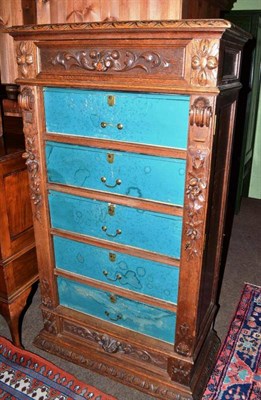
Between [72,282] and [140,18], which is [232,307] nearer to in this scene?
[72,282]

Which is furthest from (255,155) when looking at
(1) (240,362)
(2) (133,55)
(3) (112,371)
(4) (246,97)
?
(2) (133,55)

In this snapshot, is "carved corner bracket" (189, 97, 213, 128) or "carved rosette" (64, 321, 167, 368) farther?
"carved rosette" (64, 321, 167, 368)

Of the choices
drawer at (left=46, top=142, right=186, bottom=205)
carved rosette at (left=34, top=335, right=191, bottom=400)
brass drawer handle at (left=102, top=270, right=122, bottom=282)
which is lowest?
carved rosette at (left=34, top=335, right=191, bottom=400)

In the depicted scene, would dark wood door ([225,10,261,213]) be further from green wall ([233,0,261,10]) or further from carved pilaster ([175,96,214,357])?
carved pilaster ([175,96,214,357])

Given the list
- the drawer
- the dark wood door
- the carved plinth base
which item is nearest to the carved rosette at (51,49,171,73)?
the drawer

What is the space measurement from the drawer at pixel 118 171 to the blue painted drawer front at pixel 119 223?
9cm

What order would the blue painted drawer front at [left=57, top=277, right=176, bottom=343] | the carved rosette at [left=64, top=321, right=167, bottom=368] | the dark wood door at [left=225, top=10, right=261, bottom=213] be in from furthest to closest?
1. the dark wood door at [left=225, top=10, right=261, bottom=213]
2. the carved rosette at [left=64, top=321, right=167, bottom=368]
3. the blue painted drawer front at [left=57, top=277, right=176, bottom=343]

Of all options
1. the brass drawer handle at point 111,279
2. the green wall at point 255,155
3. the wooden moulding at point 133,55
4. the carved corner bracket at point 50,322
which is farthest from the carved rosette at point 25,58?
the green wall at point 255,155

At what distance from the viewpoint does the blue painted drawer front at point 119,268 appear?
1800 millimetres

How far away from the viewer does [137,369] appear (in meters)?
2.06

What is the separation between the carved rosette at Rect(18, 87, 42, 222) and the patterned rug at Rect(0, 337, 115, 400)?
0.89 m

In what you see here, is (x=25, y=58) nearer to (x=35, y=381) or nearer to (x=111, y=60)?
(x=111, y=60)

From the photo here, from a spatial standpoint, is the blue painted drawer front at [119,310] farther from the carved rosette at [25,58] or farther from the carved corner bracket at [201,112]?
the carved rosette at [25,58]

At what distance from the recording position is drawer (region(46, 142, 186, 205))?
5.27 ft
